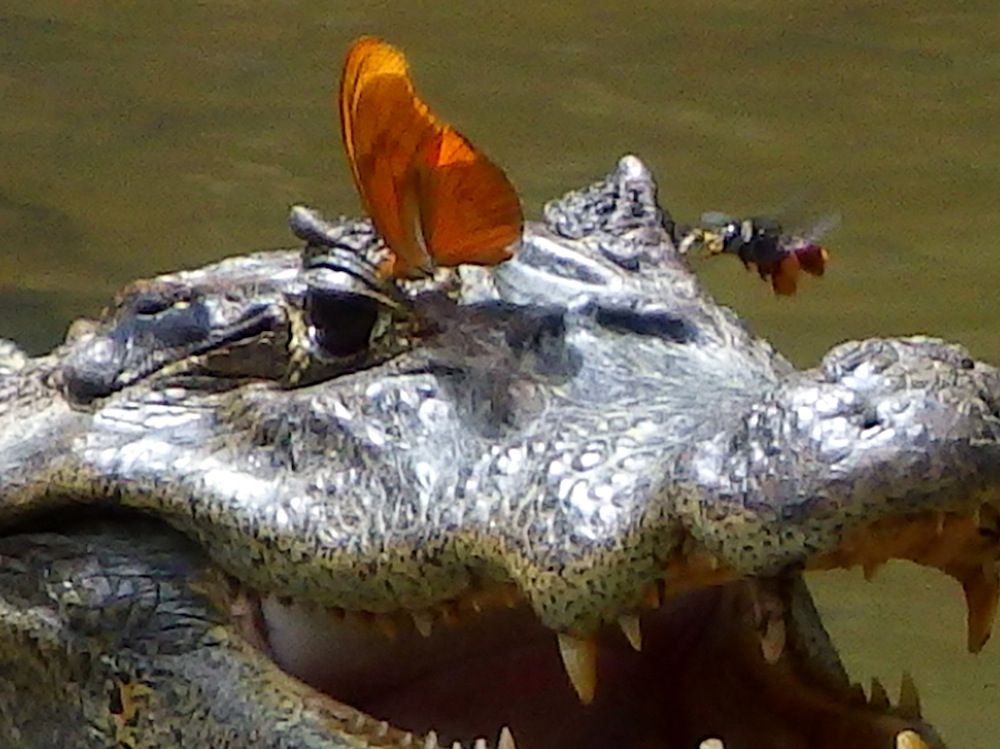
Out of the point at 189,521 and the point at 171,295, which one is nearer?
the point at 189,521

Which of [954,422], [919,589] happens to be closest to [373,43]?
[954,422]

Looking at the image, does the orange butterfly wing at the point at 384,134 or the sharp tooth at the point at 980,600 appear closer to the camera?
the sharp tooth at the point at 980,600

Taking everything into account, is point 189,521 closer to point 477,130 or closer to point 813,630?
point 813,630

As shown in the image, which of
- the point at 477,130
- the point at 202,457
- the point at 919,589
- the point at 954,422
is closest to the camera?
the point at 954,422

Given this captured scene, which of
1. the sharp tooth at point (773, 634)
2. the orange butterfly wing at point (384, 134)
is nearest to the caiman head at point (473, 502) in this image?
the sharp tooth at point (773, 634)

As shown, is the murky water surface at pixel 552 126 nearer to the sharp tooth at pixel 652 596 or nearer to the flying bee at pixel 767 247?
the flying bee at pixel 767 247

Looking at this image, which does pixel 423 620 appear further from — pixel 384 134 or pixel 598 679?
pixel 384 134
